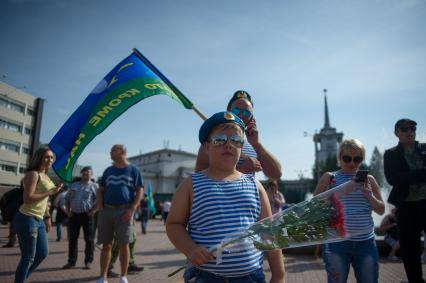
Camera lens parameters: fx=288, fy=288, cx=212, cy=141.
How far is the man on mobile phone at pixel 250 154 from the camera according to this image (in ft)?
9.12

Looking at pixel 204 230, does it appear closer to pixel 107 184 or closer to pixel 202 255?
pixel 202 255

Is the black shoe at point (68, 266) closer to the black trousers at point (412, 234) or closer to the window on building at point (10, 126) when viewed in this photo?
the black trousers at point (412, 234)

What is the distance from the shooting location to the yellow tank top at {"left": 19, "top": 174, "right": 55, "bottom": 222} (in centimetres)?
418

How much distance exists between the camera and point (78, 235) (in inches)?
277

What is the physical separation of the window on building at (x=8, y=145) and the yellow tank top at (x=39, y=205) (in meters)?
52.0

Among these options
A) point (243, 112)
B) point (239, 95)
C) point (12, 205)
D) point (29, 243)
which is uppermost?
point (239, 95)

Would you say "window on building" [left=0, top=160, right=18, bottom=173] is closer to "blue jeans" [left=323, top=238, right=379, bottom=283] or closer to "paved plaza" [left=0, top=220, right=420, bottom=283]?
"paved plaza" [left=0, top=220, right=420, bottom=283]

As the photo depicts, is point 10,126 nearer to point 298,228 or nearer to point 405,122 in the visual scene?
point 405,122

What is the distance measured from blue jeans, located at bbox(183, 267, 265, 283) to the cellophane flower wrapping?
0.21 meters

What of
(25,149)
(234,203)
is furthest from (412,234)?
(25,149)

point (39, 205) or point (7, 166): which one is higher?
point (7, 166)

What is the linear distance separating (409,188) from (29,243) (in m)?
5.44

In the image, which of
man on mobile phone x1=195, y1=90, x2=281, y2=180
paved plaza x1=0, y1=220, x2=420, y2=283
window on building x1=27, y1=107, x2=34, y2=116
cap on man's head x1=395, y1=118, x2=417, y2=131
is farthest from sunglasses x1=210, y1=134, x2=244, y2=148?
window on building x1=27, y1=107, x2=34, y2=116

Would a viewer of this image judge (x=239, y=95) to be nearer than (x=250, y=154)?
No
